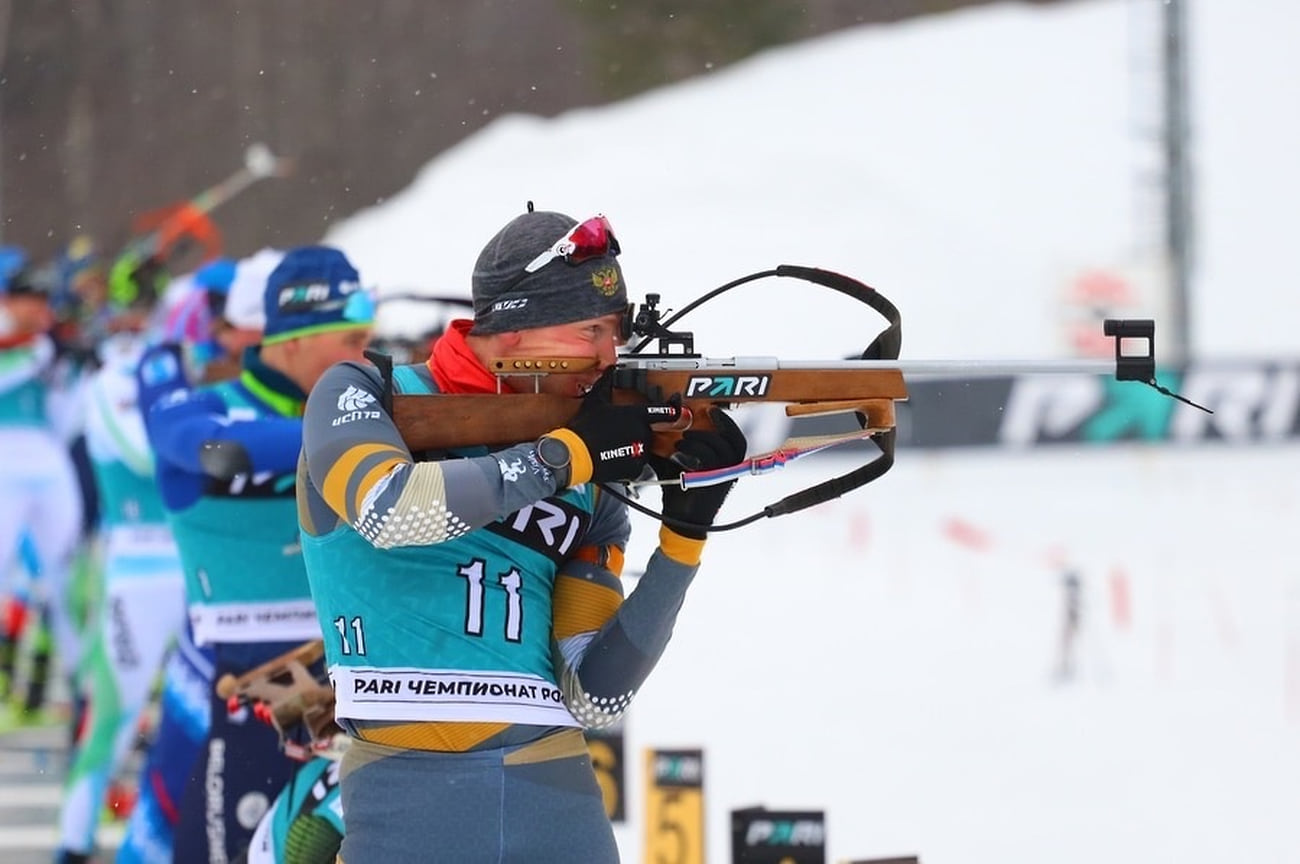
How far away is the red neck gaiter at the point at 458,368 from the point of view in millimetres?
2770

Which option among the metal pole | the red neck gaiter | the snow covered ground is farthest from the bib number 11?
the metal pole

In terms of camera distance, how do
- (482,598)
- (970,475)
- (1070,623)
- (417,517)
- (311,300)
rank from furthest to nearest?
1. (970,475)
2. (1070,623)
3. (311,300)
4. (482,598)
5. (417,517)

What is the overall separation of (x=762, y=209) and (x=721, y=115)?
2.51m

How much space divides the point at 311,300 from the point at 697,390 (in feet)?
5.91

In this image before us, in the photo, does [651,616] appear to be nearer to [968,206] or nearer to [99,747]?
[99,747]

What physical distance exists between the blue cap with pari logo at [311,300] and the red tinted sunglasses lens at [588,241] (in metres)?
1.71

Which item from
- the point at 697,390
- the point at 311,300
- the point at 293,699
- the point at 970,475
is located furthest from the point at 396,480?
the point at 970,475

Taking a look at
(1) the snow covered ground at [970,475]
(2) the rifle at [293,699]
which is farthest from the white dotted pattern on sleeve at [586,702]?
(1) the snow covered ground at [970,475]

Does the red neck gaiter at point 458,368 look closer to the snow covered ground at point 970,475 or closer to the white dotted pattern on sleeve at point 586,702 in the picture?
the white dotted pattern on sleeve at point 586,702

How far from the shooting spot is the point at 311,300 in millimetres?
4312

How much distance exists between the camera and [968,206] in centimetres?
1592

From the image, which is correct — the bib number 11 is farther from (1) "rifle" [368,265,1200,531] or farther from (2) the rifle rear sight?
(2) the rifle rear sight

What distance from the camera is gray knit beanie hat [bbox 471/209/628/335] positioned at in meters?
2.69

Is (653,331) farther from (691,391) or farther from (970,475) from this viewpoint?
(970,475)
